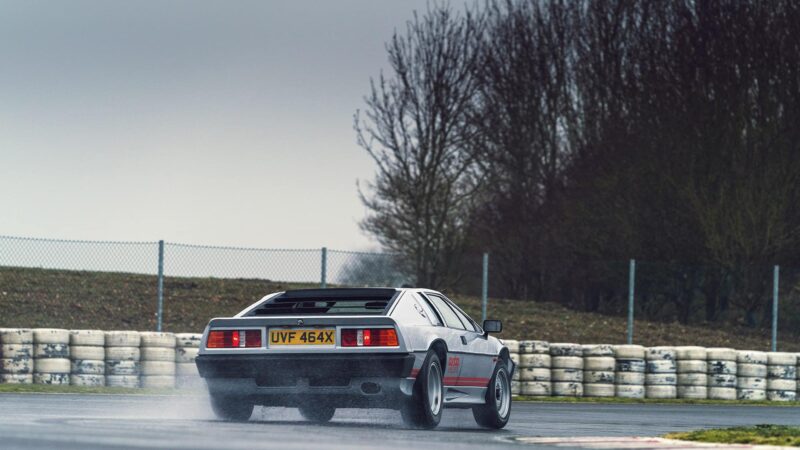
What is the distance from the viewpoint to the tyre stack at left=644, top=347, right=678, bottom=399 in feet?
73.7

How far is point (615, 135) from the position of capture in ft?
136

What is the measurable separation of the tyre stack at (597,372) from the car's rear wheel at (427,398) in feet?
31.6

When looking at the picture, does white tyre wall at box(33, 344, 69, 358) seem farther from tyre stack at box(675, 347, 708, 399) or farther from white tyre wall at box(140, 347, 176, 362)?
tyre stack at box(675, 347, 708, 399)

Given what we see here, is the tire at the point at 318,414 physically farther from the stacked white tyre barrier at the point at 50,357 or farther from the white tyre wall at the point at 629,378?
the white tyre wall at the point at 629,378

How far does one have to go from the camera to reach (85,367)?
64.1ft

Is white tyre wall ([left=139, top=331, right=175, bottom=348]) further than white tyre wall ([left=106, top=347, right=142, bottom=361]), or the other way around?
white tyre wall ([left=139, top=331, right=175, bottom=348])

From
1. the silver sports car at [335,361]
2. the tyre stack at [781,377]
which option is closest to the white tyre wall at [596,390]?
the tyre stack at [781,377]

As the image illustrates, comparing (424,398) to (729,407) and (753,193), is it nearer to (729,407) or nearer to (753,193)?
(729,407)

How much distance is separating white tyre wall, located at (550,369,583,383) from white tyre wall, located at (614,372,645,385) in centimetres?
60

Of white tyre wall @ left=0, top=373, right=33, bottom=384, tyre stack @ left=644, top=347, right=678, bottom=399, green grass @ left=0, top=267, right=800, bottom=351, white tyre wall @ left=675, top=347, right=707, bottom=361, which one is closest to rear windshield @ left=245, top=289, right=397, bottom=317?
white tyre wall @ left=0, top=373, right=33, bottom=384

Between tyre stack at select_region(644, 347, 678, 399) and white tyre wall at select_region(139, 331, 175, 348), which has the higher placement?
white tyre wall at select_region(139, 331, 175, 348)

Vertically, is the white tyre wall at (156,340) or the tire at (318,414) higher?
the white tyre wall at (156,340)

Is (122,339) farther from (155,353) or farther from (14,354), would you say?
(14,354)

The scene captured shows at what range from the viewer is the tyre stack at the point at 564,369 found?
21.9 meters
